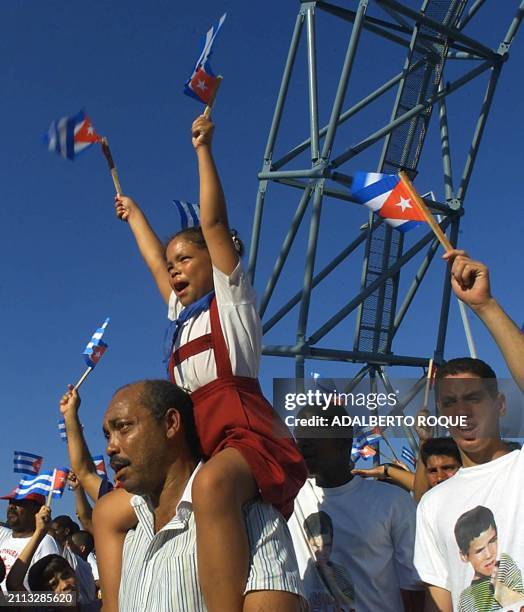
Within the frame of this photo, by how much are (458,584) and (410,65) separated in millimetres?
10775

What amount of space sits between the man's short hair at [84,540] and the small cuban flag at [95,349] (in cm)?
363

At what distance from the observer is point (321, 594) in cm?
357

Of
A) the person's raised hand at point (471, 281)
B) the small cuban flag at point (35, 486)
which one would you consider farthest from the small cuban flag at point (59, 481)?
the person's raised hand at point (471, 281)

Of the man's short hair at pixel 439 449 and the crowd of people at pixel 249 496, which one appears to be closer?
the crowd of people at pixel 249 496

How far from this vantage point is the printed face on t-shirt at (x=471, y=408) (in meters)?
3.17

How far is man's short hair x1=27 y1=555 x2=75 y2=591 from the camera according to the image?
6.50 m

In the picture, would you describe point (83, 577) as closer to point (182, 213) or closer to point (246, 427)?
point (182, 213)

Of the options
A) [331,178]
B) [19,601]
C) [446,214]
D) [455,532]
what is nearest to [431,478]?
[455,532]

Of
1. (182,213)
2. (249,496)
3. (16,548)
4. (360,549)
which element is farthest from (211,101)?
(16,548)

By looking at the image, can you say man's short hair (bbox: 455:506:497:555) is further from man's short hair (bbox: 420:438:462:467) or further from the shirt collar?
man's short hair (bbox: 420:438:462:467)

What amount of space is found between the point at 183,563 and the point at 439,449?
2344mm

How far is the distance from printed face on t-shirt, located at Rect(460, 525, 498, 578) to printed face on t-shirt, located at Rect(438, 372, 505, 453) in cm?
34

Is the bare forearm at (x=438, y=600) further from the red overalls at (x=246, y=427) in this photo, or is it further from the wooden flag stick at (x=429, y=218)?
the wooden flag stick at (x=429, y=218)

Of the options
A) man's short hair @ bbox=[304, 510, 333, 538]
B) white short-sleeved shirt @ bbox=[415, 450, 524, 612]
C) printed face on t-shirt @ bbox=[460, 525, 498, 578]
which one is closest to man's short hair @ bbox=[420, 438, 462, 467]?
man's short hair @ bbox=[304, 510, 333, 538]
